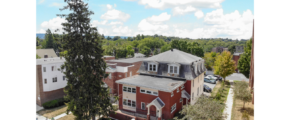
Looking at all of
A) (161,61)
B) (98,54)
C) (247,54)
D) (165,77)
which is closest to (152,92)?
(165,77)

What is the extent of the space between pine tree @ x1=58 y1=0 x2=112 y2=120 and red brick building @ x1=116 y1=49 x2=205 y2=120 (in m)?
4.08

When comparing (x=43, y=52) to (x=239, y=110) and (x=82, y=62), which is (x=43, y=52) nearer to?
(x=82, y=62)

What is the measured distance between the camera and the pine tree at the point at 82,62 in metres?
15.1

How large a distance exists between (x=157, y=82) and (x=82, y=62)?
29.0 ft

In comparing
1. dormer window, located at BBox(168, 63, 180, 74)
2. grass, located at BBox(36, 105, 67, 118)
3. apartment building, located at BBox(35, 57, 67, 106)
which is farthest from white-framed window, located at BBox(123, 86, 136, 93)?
apartment building, located at BBox(35, 57, 67, 106)

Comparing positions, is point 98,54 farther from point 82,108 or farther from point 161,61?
point 161,61

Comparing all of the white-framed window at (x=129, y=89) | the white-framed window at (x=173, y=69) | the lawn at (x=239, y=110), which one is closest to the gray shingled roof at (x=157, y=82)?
the white-framed window at (x=129, y=89)

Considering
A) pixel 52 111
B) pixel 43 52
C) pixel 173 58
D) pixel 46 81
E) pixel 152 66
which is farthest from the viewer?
pixel 43 52

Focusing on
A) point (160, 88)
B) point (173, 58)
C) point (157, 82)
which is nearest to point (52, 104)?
point (157, 82)

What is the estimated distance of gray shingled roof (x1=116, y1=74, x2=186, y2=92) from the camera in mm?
17984

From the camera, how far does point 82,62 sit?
1545 cm

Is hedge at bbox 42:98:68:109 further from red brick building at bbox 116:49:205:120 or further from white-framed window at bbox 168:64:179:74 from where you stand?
white-framed window at bbox 168:64:179:74
